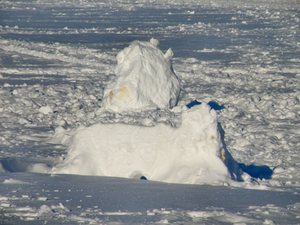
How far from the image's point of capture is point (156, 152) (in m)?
9.71

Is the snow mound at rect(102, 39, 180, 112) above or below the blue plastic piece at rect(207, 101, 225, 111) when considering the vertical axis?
above

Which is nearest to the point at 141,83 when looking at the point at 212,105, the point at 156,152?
the point at 212,105

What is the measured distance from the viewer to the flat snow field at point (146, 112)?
24.9 ft

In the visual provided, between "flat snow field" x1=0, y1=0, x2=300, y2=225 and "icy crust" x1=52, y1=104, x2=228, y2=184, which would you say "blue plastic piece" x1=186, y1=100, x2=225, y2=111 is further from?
"icy crust" x1=52, y1=104, x2=228, y2=184

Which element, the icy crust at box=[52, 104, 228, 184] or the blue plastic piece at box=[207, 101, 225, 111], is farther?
the blue plastic piece at box=[207, 101, 225, 111]

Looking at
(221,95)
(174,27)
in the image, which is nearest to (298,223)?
(221,95)

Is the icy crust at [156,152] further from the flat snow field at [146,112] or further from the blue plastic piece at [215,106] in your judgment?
the blue plastic piece at [215,106]

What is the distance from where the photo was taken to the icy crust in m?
9.30

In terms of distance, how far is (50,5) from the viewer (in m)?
45.1

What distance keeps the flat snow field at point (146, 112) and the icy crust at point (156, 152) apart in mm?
397

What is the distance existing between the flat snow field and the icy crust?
1.30 ft

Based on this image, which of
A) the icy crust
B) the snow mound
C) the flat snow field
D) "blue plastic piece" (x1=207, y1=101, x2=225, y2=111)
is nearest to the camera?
the flat snow field

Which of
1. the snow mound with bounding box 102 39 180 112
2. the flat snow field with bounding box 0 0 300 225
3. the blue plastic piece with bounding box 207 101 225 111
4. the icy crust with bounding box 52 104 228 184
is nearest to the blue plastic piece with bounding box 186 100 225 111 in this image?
the blue plastic piece with bounding box 207 101 225 111

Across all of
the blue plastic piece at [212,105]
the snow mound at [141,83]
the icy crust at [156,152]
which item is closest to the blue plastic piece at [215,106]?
the blue plastic piece at [212,105]
